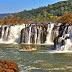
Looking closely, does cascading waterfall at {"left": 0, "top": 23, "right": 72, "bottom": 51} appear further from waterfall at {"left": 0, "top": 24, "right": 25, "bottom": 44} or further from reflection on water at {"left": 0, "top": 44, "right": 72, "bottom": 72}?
reflection on water at {"left": 0, "top": 44, "right": 72, "bottom": 72}

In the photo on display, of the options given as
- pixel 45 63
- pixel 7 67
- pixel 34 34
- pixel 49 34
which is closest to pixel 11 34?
pixel 34 34

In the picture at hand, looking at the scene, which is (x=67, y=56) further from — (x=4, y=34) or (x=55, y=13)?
(x=55, y=13)

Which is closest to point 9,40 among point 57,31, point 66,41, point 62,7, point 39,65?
point 57,31

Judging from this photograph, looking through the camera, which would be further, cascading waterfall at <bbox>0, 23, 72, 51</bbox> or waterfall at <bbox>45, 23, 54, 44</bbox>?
cascading waterfall at <bbox>0, 23, 72, 51</bbox>

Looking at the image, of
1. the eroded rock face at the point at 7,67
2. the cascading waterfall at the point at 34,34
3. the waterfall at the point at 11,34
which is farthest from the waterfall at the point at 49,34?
the eroded rock face at the point at 7,67

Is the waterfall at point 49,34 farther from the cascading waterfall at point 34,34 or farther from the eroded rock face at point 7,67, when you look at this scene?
the eroded rock face at point 7,67

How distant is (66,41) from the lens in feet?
170

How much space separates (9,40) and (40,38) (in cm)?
677

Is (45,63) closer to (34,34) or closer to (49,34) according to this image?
(49,34)

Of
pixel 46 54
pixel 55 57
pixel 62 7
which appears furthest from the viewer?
pixel 62 7

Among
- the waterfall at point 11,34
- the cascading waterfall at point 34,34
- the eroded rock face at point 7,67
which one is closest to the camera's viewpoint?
the eroded rock face at point 7,67

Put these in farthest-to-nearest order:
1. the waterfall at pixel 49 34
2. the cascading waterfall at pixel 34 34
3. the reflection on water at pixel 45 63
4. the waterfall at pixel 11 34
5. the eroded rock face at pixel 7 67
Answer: the waterfall at pixel 11 34 < the cascading waterfall at pixel 34 34 < the waterfall at pixel 49 34 < the reflection on water at pixel 45 63 < the eroded rock face at pixel 7 67

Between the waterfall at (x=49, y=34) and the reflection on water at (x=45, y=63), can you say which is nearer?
the reflection on water at (x=45, y=63)

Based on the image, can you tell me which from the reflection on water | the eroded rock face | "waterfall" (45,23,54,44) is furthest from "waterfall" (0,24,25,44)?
the eroded rock face
